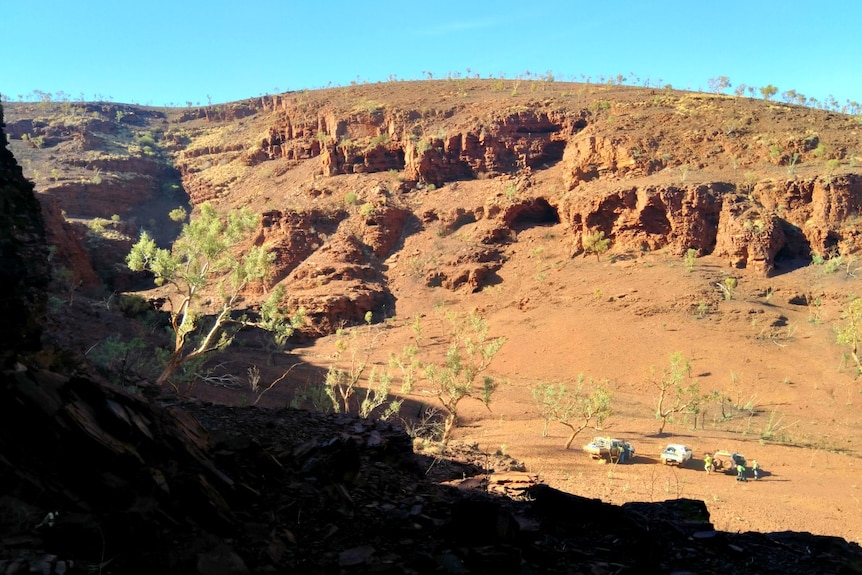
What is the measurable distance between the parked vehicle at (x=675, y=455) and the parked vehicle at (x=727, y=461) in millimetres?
782

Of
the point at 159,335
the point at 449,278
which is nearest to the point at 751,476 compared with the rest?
the point at 159,335

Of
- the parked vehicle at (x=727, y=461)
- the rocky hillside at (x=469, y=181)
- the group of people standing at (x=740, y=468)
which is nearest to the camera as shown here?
the group of people standing at (x=740, y=468)

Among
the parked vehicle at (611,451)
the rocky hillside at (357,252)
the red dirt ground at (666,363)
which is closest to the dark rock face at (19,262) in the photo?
the rocky hillside at (357,252)

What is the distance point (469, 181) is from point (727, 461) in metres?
40.0

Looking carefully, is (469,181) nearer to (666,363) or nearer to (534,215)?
(534,215)

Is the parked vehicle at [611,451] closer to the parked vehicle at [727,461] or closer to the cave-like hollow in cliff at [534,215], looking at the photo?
the parked vehicle at [727,461]

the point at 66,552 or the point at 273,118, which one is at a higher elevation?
the point at 273,118

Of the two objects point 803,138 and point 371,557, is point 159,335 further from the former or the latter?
point 803,138

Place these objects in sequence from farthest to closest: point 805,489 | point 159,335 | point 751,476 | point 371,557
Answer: point 159,335
point 751,476
point 805,489
point 371,557

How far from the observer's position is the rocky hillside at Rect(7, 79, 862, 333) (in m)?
38.3

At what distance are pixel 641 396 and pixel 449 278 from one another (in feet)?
64.9

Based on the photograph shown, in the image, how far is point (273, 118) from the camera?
74.6 metres

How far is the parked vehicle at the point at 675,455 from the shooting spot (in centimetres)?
1614

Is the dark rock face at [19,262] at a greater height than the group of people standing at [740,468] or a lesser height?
greater
